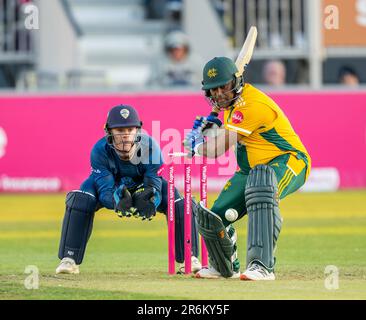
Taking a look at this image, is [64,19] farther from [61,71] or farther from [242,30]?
[242,30]

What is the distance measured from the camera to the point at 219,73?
29.3 feet

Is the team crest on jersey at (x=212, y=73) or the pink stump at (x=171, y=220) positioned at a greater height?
the team crest on jersey at (x=212, y=73)

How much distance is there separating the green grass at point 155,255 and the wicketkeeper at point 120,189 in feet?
0.97

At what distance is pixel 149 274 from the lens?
31.3 ft

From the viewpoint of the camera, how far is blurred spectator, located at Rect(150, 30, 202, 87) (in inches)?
775

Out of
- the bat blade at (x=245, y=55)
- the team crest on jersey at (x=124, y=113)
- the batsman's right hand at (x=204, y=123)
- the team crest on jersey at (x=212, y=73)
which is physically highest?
the bat blade at (x=245, y=55)

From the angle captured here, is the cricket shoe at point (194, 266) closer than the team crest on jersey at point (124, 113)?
No

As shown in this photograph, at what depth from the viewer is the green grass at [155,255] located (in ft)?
26.9

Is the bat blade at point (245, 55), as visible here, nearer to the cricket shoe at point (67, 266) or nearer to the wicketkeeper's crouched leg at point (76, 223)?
the wicketkeeper's crouched leg at point (76, 223)

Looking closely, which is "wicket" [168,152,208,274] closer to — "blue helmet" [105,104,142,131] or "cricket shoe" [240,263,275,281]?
"blue helmet" [105,104,142,131]

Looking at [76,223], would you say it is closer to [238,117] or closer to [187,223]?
[187,223]

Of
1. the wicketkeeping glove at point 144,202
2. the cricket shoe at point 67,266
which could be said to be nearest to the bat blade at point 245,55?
the wicketkeeping glove at point 144,202

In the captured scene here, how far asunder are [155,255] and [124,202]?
94.2 inches

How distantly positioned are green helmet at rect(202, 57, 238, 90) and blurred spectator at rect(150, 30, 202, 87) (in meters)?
10.7
